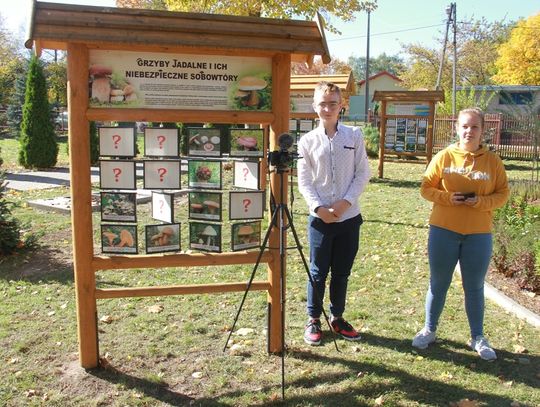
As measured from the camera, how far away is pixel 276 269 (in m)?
4.03

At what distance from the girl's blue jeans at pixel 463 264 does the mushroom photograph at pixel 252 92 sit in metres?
1.67

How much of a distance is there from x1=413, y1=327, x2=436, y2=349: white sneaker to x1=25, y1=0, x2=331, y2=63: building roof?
2.37 m

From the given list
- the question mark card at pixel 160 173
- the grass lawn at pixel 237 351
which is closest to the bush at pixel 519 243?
the grass lawn at pixel 237 351

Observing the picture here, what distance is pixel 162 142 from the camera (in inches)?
144

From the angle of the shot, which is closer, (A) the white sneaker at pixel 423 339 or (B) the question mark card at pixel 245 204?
(B) the question mark card at pixel 245 204

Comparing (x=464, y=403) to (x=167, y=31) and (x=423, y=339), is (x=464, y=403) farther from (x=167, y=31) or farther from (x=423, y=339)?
(x=167, y=31)

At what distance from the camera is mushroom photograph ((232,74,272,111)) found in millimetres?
3725

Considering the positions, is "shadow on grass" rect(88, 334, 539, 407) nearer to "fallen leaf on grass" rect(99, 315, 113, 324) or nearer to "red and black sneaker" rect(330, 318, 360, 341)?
"red and black sneaker" rect(330, 318, 360, 341)

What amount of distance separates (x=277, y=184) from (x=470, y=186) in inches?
56.6

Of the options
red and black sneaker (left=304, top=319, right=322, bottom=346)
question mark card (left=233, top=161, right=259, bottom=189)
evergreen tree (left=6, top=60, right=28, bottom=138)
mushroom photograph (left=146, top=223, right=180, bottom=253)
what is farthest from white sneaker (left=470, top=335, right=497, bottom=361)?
evergreen tree (left=6, top=60, right=28, bottom=138)

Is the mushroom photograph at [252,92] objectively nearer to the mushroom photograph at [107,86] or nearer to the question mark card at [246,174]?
the question mark card at [246,174]

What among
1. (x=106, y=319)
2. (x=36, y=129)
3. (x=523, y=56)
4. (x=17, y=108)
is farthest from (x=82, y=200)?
(x=523, y=56)

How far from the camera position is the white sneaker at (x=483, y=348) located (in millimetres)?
4016

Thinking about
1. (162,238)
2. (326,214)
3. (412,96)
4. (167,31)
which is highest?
(412,96)
